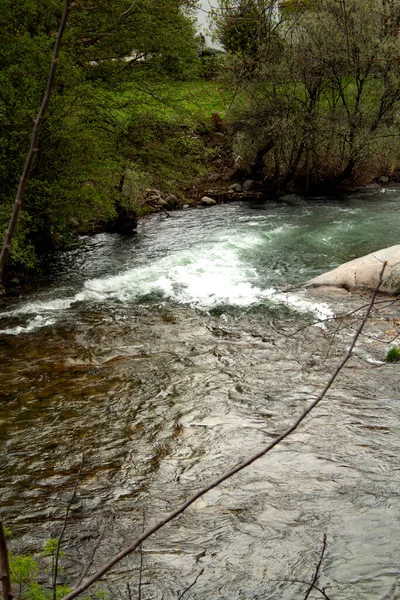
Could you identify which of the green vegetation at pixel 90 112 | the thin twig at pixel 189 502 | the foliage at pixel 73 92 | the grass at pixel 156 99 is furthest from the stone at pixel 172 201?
the thin twig at pixel 189 502

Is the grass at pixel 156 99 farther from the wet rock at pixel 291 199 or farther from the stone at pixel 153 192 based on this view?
the wet rock at pixel 291 199

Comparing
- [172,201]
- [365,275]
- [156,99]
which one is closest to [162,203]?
[172,201]

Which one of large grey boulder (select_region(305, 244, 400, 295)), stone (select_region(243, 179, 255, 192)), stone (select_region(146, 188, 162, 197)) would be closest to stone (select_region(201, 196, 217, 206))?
stone (select_region(146, 188, 162, 197))

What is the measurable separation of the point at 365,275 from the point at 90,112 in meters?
7.46

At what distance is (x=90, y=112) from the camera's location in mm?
13828

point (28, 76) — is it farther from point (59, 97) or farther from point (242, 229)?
point (242, 229)

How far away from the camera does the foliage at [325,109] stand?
1786 cm

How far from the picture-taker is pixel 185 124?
16219mm

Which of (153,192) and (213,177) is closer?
(153,192)

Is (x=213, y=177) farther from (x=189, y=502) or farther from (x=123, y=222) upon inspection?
(x=189, y=502)

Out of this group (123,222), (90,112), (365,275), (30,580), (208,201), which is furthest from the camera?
(208,201)

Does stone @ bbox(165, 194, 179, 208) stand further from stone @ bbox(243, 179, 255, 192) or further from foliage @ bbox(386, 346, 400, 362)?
foliage @ bbox(386, 346, 400, 362)

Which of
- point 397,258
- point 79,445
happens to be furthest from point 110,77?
point 79,445

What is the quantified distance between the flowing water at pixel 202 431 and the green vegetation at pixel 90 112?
2.10 metres
